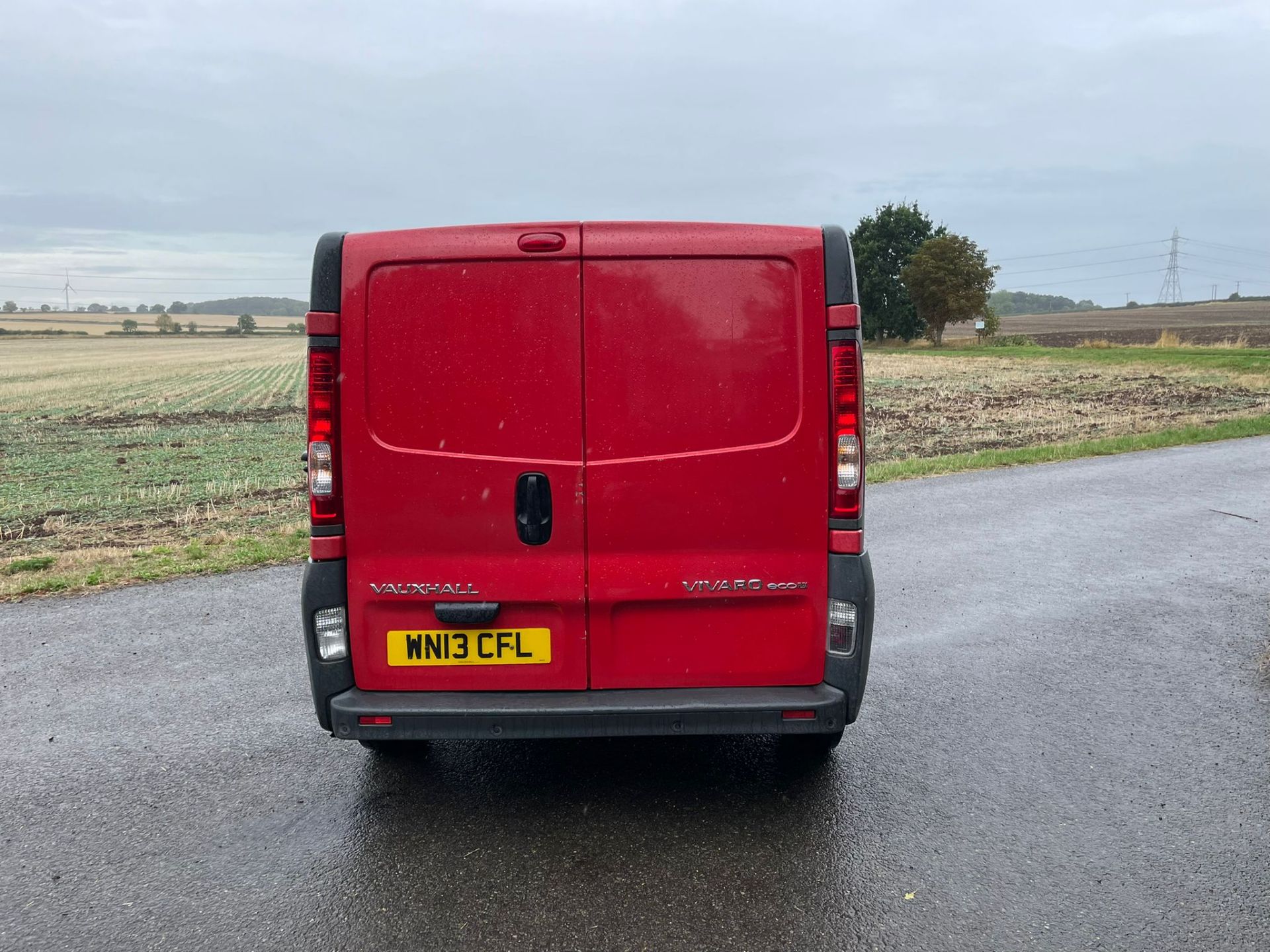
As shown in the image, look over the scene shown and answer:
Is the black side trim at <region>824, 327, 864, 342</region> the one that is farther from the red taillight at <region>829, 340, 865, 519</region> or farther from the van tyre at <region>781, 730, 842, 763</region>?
the van tyre at <region>781, 730, 842, 763</region>

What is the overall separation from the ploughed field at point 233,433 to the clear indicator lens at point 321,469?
4.41 metres

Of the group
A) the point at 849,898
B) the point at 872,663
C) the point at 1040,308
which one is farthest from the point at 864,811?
the point at 1040,308

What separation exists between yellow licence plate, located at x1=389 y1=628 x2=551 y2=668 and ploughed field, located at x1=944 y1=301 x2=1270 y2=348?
4660cm

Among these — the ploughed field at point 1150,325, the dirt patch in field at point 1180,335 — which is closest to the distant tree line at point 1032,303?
the ploughed field at point 1150,325

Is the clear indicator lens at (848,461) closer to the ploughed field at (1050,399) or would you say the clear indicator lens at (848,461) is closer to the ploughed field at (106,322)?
the ploughed field at (1050,399)

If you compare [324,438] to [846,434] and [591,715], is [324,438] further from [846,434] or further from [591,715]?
[846,434]

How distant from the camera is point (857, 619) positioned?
3.55 meters

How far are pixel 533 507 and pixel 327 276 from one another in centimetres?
104

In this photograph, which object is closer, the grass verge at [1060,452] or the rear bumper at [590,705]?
the rear bumper at [590,705]

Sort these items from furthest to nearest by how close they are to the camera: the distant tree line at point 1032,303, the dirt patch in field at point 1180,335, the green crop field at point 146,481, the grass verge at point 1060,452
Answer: the distant tree line at point 1032,303 → the dirt patch in field at point 1180,335 → the grass verge at point 1060,452 → the green crop field at point 146,481

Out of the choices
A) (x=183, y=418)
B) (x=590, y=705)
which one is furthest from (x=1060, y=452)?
(x=183, y=418)

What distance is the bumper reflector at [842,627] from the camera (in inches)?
140

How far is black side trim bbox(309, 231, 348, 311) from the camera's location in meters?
3.40

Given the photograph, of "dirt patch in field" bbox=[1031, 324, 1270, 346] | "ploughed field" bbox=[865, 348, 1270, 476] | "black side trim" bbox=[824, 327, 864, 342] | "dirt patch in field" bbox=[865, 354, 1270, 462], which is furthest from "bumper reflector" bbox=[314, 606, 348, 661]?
"dirt patch in field" bbox=[1031, 324, 1270, 346]
